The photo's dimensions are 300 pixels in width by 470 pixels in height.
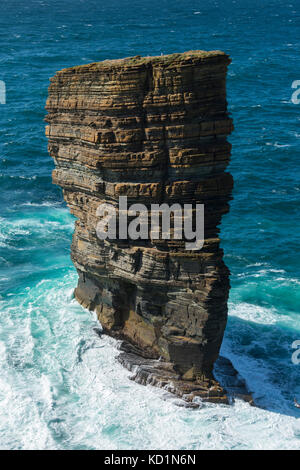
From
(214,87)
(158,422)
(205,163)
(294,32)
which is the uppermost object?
(294,32)

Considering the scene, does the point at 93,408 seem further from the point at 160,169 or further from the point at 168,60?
the point at 168,60

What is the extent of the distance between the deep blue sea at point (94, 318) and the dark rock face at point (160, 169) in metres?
3.54

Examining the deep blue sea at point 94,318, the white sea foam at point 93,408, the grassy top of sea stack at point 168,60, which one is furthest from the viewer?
the deep blue sea at point 94,318

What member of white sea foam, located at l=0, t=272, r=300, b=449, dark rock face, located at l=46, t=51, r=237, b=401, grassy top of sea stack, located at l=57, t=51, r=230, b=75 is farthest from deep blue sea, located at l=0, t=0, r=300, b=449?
grassy top of sea stack, located at l=57, t=51, r=230, b=75

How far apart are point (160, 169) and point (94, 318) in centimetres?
1355

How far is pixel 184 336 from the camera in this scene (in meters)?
34.3

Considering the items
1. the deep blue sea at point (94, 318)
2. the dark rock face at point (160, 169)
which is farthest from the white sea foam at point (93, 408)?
the dark rock face at point (160, 169)

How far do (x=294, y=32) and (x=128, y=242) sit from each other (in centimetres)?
11074

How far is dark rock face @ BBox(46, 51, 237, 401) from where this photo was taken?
31.2 metres

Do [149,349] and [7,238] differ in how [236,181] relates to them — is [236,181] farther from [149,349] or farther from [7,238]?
[149,349]

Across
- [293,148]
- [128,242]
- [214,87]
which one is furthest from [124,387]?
[293,148]

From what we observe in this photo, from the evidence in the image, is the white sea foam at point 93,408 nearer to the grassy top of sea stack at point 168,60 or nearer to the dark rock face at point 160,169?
the dark rock face at point 160,169

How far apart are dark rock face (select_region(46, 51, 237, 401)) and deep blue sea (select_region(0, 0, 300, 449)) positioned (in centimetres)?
354

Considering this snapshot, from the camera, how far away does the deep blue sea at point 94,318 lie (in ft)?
105
